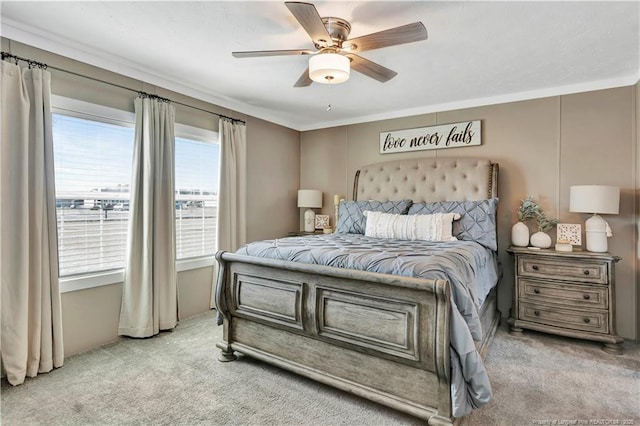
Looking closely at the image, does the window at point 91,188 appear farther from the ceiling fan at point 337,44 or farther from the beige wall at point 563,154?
the beige wall at point 563,154

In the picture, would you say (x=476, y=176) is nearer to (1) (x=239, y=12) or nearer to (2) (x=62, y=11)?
(1) (x=239, y=12)

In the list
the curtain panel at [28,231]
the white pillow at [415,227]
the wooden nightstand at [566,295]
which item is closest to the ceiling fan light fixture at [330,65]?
the white pillow at [415,227]

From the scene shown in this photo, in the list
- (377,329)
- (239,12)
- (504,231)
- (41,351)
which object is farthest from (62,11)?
(504,231)

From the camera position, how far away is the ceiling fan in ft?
6.35

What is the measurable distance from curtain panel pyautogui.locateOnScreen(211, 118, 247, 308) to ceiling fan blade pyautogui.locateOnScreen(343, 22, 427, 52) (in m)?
2.14

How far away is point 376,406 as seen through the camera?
201 centimetres

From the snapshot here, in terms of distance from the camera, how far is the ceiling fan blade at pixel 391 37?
6.21ft

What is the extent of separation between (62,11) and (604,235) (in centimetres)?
465

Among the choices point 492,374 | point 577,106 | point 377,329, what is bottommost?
point 492,374

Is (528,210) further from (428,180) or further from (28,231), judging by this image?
(28,231)

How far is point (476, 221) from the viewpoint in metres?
3.32

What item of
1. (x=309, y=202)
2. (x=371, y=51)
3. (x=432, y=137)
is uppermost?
(x=371, y=51)

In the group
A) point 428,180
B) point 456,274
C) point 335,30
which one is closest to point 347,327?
point 456,274

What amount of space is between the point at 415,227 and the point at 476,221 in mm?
628
